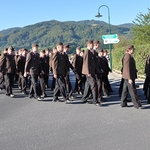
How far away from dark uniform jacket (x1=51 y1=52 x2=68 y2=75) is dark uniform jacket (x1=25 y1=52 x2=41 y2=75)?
0.84 meters

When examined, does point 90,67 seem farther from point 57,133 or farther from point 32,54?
point 57,133

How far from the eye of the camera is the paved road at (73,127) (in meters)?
4.84

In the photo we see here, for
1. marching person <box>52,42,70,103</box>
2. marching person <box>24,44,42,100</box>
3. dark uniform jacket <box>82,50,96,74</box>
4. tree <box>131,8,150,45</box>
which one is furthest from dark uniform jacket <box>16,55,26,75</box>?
tree <box>131,8,150,45</box>

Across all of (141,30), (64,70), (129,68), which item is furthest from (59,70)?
(141,30)

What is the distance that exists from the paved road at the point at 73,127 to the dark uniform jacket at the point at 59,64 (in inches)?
41.6

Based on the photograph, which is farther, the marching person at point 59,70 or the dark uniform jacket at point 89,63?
the marching person at point 59,70

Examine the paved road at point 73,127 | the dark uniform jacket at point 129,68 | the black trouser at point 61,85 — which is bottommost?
the paved road at point 73,127

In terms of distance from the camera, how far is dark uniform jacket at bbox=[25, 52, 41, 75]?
942 cm

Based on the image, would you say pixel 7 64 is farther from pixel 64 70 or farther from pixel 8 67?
pixel 64 70

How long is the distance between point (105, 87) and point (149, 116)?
3493mm

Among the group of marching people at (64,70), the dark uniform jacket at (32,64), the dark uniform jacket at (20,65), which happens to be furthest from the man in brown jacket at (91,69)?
the dark uniform jacket at (20,65)

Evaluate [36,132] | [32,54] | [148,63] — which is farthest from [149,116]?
[32,54]

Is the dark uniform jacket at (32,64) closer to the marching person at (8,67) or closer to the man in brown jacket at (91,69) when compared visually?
the marching person at (8,67)

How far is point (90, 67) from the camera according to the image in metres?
8.22
